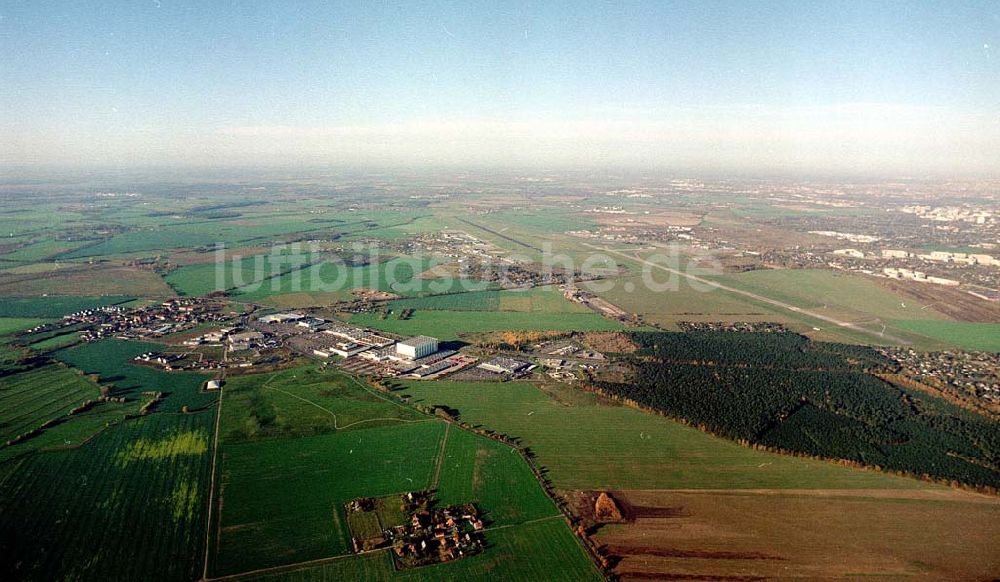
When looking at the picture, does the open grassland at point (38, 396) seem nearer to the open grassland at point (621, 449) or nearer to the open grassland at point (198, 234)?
the open grassland at point (621, 449)

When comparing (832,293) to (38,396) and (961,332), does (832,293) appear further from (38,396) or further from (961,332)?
(38,396)

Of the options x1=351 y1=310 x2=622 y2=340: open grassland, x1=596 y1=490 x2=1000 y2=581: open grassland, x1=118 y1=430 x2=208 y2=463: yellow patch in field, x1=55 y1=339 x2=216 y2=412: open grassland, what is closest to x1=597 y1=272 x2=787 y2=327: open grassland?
x1=351 y1=310 x2=622 y2=340: open grassland

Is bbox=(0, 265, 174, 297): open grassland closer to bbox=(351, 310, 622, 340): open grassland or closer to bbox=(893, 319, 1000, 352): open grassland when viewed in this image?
bbox=(351, 310, 622, 340): open grassland

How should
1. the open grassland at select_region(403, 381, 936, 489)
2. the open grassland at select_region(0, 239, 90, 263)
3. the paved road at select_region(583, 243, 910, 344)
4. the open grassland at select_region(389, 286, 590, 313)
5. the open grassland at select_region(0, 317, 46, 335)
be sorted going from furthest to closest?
the open grassland at select_region(0, 239, 90, 263), the open grassland at select_region(389, 286, 590, 313), the paved road at select_region(583, 243, 910, 344), the open grassland at select_region(0, 317, 46, 335), the open grassland at select_region(403, 381, 936, 489)

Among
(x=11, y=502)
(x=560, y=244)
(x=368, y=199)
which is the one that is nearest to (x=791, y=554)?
(x=11, y=502)

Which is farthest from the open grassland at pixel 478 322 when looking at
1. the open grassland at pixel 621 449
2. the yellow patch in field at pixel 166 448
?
the yellow patch in field at pixel 166 448
